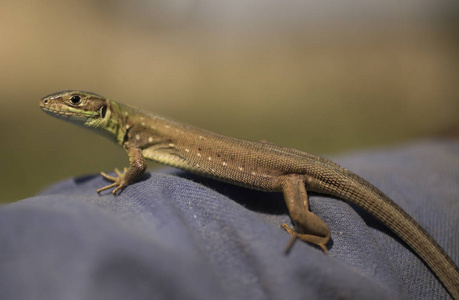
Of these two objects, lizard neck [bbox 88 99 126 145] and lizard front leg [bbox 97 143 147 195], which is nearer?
lizard front leg [bbox 97 143 147 195]

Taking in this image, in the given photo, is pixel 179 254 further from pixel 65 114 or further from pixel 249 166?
pixel 65 114

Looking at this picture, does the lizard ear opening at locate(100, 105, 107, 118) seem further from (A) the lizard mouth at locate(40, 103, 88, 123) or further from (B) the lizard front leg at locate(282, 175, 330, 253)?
(B) the lizard front leg at locate(282, 175, 330, 253)

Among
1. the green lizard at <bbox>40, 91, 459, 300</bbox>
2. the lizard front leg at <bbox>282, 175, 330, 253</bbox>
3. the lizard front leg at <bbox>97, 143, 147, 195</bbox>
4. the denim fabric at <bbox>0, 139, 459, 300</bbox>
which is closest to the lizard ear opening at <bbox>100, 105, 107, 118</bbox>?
the green lizard at <bbox>40, 91, 459, 300</bbox>

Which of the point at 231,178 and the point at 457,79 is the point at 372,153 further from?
the point at 457,79

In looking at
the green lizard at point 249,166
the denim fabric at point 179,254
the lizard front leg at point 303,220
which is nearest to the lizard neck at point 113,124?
the green lizard at point 249,166

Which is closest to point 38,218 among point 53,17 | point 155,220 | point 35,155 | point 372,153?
point 155,220

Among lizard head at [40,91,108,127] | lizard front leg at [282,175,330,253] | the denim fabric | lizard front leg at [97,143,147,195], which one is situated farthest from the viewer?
lizard head at [40,91,108,127]

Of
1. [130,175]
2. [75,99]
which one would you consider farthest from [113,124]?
[130,175]

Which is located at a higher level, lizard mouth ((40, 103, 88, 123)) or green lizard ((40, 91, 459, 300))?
green lizard ((40, 91, 459, 300))
